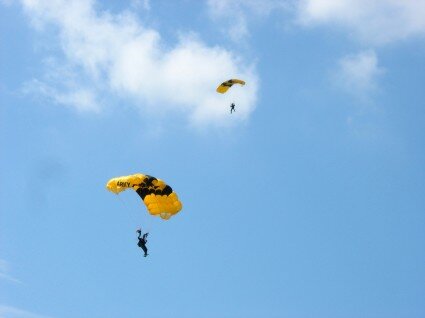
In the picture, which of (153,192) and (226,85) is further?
(226,85)

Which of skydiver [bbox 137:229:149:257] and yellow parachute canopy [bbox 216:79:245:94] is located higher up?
yellow parachute canopy [bbox 216:79:245:94]

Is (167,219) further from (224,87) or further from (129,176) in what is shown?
(224,87)

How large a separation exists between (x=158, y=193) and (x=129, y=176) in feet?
7.62

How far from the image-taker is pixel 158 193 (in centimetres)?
5178

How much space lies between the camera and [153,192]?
51.9 m

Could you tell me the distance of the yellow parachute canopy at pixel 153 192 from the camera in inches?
2036

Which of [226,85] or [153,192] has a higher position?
[226,85]

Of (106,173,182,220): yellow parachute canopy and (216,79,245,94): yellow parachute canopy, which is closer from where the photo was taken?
Answer: (106,173,182,220): yellow parachute canopy

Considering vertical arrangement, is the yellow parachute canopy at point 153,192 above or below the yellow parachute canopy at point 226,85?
below

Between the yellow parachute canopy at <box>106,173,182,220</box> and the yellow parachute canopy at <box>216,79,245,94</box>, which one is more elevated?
the yellow parachute canopy at <box>216,79,245,94</box>

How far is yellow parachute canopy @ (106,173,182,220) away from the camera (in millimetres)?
51719

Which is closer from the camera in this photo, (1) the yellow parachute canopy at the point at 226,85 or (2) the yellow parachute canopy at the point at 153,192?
(2) the yellow parachute canopy at the point at 153,192

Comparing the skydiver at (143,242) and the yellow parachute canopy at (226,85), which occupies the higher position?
the yellow parachute canopy at (226,85)

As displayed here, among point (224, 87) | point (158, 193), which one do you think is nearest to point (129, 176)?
point (158, 193)
